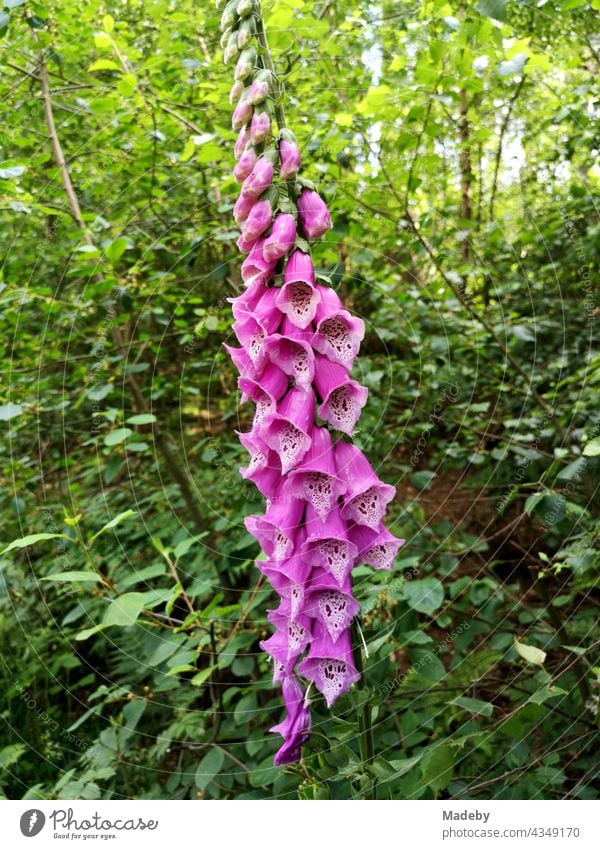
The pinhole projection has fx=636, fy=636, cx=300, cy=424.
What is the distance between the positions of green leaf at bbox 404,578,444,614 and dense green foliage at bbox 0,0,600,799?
2 centimetres

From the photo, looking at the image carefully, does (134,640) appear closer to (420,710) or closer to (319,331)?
(420,710)

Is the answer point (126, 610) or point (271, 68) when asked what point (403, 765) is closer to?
point (126, 610)

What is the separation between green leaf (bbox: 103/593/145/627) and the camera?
167 centimetres

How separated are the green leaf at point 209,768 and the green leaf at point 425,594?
0.82 metres

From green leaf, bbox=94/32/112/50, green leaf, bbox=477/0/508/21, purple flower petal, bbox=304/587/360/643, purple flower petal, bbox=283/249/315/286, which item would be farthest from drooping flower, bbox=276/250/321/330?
green leaf, bbox=94/32/112/50


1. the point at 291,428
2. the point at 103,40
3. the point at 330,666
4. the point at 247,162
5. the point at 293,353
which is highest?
the point at 103,40

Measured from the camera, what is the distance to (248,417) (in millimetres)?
4070

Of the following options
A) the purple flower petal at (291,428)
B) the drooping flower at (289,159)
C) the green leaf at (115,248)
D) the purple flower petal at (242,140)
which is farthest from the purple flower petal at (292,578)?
the green leaf at (115,248)

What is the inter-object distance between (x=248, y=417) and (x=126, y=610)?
2.46 metres

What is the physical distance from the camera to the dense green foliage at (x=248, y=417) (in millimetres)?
2211

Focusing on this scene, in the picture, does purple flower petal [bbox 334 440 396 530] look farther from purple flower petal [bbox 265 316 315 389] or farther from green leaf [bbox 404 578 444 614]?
green leaf [bbox 404 578 444 614]

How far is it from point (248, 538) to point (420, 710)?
0.99 metres

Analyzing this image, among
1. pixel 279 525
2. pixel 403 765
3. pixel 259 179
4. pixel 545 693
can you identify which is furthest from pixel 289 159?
pixel 545 693
